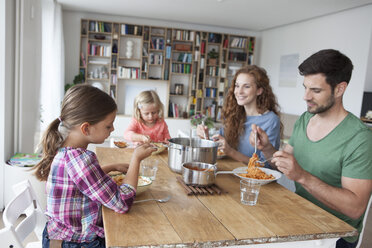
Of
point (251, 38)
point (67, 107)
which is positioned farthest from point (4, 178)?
point (251, 38)

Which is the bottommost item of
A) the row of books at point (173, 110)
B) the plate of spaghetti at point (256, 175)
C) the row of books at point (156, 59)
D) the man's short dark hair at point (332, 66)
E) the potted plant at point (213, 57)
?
the row of books at point (173, 110)

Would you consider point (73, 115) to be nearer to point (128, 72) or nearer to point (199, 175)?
point (199, 175)

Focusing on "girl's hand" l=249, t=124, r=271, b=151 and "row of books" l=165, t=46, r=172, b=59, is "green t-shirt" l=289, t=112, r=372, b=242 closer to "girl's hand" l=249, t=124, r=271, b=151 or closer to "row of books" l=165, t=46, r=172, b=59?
"girl's hand" l=249, t=124, r=271, b=151

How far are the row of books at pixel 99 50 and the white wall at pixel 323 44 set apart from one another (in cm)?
365

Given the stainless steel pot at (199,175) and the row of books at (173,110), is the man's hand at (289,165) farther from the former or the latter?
the row of books at (173,110)

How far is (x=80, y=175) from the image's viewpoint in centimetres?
112

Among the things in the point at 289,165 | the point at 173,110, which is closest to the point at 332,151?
the point at 289,165

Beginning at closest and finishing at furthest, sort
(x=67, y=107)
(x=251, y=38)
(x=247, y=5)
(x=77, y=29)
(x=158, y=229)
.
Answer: (x=158, y=229) → (x=67, y=107) → (x=247, y=5) → (x=77, y=29) → (x=251, y=38)

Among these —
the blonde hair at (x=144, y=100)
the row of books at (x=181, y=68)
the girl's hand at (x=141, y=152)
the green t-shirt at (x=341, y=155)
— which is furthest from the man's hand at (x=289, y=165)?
the row of books at (x=181, y=68)

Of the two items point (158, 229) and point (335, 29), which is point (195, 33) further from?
point (158, 229)

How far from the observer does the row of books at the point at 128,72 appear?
6.80 meters

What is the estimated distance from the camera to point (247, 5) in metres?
5.18

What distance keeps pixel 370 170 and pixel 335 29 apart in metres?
4.76

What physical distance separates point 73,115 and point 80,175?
27 centimetres
